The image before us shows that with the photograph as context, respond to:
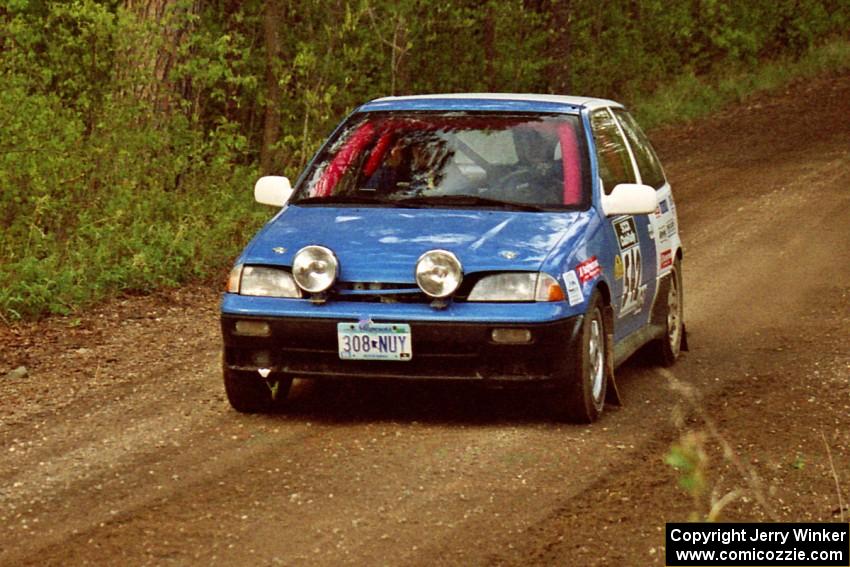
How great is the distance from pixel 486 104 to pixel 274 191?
A: 1268mm

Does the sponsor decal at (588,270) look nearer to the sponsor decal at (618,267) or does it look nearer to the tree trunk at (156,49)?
the sponsor decal at (618,267)

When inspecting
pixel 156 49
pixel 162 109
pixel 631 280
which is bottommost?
pixel 631 280

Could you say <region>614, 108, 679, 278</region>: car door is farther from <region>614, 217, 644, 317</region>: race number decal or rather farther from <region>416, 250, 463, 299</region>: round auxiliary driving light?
<region>416, 250, 463, 299</region>: round auxiliary driving light

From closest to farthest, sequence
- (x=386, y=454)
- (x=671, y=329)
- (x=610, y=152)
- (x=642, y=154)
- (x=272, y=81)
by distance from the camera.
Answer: (x=386, y=454) < (x=610, y=152) < (x=671, y=329) < (x=642, y=154) < (x=272, y=81)

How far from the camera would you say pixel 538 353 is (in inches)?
312

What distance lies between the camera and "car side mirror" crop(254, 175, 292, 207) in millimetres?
9234

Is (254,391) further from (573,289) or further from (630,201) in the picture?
(630,201)

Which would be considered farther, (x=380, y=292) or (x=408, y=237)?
(x=408, y=237)

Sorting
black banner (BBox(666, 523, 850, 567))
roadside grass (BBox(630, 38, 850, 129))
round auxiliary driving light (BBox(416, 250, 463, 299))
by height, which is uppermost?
round auxiliary driving light (BBox(416, 250, 463, 299))

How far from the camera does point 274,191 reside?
925 cm

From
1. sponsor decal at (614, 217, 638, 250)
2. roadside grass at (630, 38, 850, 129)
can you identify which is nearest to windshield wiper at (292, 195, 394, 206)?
sponsor decal at (614, 217, 638, 250)

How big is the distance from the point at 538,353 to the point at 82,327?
443 cm

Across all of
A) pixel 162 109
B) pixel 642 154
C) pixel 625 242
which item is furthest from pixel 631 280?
pixel 162 109

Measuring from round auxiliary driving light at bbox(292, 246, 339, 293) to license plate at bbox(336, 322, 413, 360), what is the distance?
0.22m
